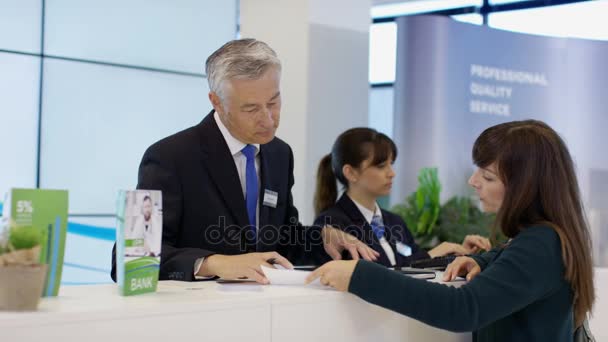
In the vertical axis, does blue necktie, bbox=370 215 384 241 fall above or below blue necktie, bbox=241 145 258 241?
below

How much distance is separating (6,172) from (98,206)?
0.69 meters

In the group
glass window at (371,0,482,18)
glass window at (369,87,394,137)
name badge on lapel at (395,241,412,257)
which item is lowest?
name badge on lapel at (395,241,412,257)

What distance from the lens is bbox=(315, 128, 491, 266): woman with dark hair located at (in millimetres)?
3998

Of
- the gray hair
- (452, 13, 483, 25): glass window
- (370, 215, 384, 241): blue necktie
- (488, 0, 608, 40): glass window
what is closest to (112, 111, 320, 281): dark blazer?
the gray hair

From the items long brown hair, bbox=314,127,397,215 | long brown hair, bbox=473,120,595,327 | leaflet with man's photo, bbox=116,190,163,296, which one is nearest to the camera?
leaflet with man's photo, bbox=116,190,163,296

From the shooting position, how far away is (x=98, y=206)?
18.2 ft

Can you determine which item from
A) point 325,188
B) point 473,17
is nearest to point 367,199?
point 325,188

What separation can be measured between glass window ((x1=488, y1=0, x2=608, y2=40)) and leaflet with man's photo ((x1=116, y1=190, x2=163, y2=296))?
262 inches

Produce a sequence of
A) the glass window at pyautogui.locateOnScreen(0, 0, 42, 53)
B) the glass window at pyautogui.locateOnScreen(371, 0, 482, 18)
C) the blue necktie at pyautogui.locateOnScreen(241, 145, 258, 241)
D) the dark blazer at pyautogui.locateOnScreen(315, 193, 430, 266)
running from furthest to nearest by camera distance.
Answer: the glass window at pyautogui.locateOnScreen(371, 0, 482, 18)
the glass window at pyautogui.locateOnScreen(0, 0, 42, 53)
the dark blazer at pyautogui.locateOnScreen(315, 193, 430, 266)
the blue necktie at pyautogui.locateOnScreen(241, 145, 258, 241)

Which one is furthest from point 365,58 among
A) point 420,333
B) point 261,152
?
point 420,333

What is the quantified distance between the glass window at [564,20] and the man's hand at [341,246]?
582 centimetres

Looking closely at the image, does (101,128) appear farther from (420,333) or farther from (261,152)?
(420,333)

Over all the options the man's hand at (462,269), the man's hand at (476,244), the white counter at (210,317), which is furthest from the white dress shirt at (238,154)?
the man's hand at (476,244)

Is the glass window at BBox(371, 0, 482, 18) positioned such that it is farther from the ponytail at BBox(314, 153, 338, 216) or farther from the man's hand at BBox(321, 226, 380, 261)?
the man's hand at BBox(321, 226, 380, 261)
